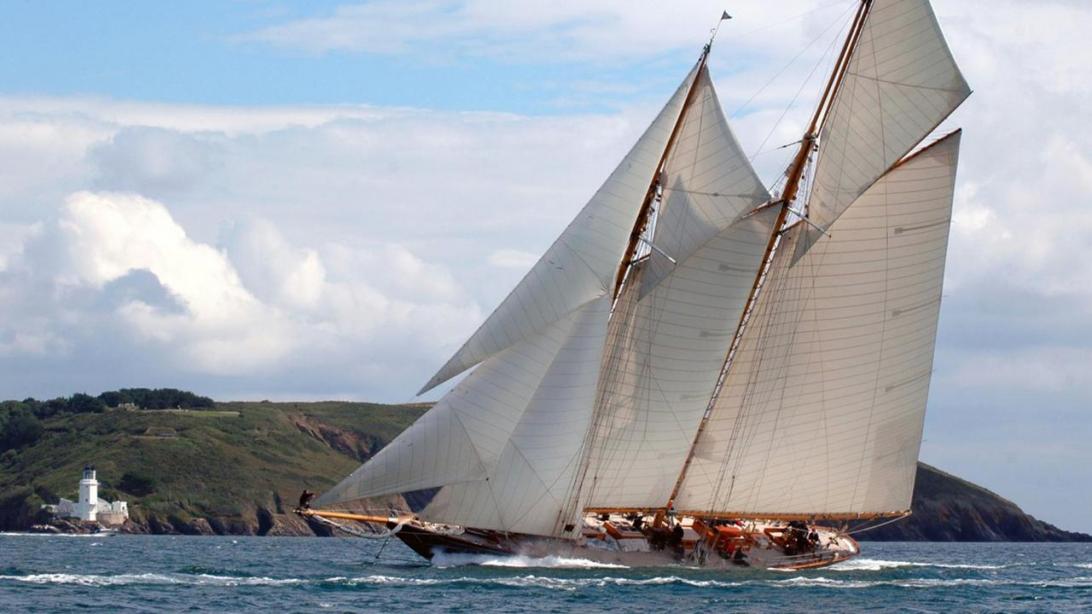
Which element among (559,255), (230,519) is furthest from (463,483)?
(230,519)

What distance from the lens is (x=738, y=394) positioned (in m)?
76.9

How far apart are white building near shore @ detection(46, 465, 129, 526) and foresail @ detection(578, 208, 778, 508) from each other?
10366 centimetres

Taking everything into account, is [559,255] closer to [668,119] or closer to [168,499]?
[668,119]

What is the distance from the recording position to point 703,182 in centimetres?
7206

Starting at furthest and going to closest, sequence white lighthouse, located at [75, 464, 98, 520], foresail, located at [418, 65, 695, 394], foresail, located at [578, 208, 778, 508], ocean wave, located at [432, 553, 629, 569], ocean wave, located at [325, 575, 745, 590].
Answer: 1. white lighthouse, located at [75, 464, 98, 520]
2. ocean wave, located at [432, 553, 629, 569]
3. foresail, located at [578, 208, 778, 508]
4. foresail, located at [418, 65, 695, 394]
5. ocean wave, located at [325, 575, 745, 590]

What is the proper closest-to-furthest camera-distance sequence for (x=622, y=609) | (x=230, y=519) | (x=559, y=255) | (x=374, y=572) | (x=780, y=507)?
1. (x=622, y=609)
2. (x=559, y=255)
3. (x=374, y=572)
4. (x=780, y=507)
5. (x=230, y=519)

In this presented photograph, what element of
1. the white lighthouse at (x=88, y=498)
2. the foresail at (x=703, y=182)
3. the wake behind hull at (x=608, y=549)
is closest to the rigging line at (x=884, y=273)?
the foresail at (x=703, y=182)

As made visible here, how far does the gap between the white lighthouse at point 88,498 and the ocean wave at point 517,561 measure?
9932 centimetres

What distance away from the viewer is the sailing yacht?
6856 centimetres

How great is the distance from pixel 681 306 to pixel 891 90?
41.6ft

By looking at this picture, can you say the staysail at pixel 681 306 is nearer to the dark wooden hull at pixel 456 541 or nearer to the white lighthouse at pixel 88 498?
the dark wooden hull at pixel 456 541

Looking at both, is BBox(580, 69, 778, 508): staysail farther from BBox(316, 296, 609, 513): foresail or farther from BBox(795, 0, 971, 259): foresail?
BBox(316, 296, 609, 513): foresail

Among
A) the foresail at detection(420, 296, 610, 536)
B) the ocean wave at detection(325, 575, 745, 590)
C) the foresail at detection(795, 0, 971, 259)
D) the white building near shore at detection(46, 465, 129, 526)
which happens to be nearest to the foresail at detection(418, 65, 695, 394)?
the foresail at detection(420, 296, 610, 536)

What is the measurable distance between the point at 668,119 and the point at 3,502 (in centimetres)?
13020
